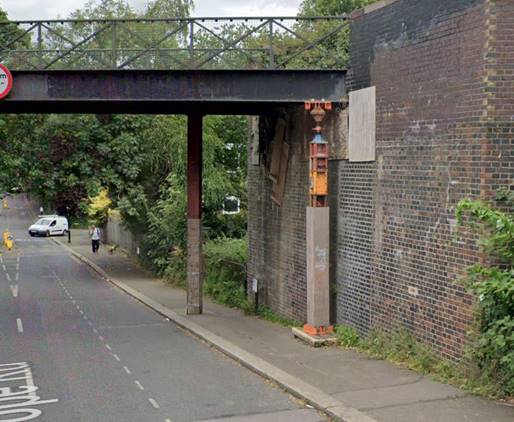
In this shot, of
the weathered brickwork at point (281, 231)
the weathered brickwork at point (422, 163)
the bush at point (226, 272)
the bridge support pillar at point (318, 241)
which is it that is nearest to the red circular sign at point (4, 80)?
the bridge support pillar at point (318, 241)

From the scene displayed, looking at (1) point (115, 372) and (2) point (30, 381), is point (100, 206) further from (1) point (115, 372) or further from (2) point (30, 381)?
(2) point (30, 381)

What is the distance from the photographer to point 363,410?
31.5ft

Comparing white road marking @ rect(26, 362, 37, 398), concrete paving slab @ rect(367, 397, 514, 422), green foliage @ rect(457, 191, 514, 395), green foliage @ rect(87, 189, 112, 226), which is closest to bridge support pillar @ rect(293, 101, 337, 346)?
green foliage @ rect(457, 191, 514, 395)

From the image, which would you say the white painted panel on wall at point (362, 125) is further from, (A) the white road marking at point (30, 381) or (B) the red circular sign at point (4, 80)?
(A) the white road marking at point (30, 381)

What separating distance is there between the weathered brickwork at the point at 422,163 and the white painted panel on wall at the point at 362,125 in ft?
0.60

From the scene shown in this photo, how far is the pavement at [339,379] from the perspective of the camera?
938 cm

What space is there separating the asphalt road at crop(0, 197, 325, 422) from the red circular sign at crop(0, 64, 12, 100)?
5384 millimetres

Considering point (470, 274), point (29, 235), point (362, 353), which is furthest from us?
point (29, 235)

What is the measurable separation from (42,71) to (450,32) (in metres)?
8.45

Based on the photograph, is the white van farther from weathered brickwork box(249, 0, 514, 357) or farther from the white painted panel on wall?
the white painted panel on wall

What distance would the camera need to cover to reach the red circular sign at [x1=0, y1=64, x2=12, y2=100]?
50.3 ft

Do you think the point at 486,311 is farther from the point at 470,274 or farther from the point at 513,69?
the point at 513,69

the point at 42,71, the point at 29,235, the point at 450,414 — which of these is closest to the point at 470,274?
the point at 450,414

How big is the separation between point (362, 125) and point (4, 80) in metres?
7.42
